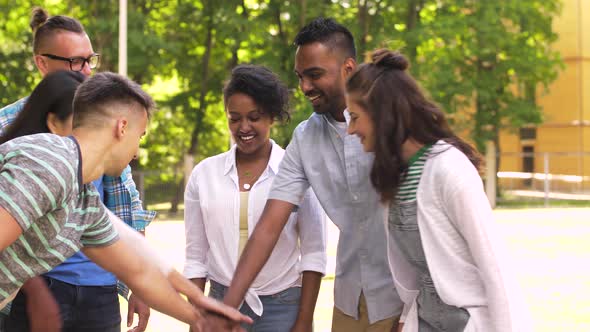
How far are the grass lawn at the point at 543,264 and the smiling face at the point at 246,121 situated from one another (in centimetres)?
489

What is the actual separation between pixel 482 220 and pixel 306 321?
1324 millimetres

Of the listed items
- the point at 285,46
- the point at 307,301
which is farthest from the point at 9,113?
the point at 285,46

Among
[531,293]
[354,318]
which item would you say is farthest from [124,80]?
[531,293]

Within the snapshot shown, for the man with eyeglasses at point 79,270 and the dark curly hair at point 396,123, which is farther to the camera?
the man with eyeglasses at point 79,270

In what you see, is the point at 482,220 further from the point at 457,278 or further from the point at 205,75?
the point at 205,75

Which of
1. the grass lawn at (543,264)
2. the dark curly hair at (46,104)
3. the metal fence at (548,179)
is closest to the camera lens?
the dark curly hair at (46,104)

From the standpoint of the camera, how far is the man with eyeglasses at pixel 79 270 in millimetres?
4285

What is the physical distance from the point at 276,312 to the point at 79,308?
0.92 meters

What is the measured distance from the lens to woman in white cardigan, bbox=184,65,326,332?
4402mm

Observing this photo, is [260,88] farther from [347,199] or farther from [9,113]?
[9,113]

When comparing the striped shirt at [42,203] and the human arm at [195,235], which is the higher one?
the striped shirt at [42,203]

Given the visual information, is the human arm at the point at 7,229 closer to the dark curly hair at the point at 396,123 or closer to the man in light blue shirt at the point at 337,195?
the dark curly hair at the point at 396,123

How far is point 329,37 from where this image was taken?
4281 mm

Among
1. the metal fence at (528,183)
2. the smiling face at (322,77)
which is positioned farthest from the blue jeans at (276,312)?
the metal fence at (528,183)
